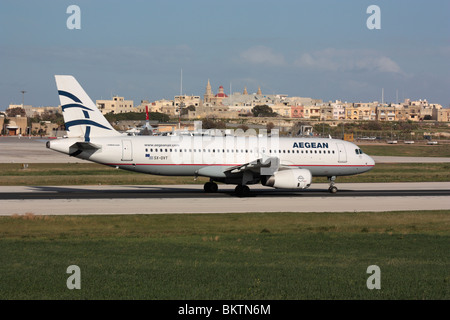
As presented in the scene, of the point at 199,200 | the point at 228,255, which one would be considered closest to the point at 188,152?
the point at 199,200

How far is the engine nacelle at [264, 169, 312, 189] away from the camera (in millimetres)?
35188

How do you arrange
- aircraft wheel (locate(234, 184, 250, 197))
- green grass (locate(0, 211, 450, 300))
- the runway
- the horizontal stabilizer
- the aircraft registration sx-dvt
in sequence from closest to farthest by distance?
green grass (locate(0, 211, 450, 300))
the runway
the horizontal stabilizer
the aircraft registration sx-dvt
aircraft wheel (locate(234, 184, 250, 197))

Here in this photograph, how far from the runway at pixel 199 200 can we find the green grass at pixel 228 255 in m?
2.40

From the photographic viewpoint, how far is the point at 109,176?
49.9m

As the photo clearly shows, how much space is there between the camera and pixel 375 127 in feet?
633

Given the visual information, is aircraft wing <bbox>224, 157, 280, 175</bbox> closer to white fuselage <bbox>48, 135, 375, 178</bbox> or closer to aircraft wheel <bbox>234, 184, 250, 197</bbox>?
white fuselage <bbox>48, 135, 375, 178</bbox>

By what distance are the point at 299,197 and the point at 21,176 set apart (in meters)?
24.3

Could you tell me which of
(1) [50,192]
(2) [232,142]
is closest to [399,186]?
(2) [232,142]

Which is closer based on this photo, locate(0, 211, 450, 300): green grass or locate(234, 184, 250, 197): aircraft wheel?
locate(0, 211, 450, 300): green grass

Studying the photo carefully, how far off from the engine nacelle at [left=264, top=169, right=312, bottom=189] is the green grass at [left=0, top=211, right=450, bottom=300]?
21.2 ft

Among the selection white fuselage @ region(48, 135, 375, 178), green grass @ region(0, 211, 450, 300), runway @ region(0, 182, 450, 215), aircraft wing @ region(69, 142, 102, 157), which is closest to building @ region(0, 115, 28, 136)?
runway @ region(0, 182, 450, 215)

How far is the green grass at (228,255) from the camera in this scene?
42.2 feet

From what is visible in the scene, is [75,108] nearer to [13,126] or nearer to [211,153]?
[211,153]
